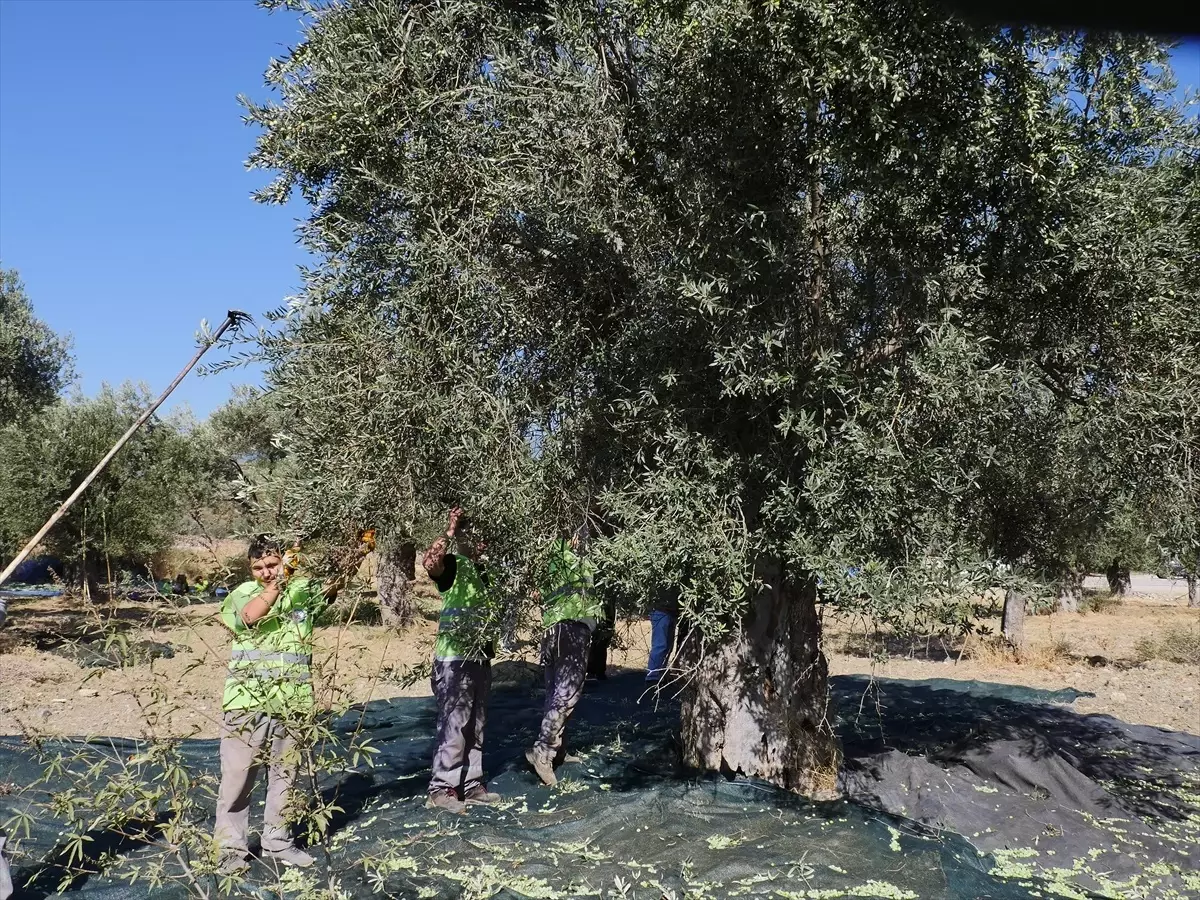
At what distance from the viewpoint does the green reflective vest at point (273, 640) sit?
4648 millimetres

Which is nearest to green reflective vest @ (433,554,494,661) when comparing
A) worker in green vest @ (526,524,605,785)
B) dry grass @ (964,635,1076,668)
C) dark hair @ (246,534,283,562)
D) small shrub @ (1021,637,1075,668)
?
worker in green vest @ (526,524,605,785)

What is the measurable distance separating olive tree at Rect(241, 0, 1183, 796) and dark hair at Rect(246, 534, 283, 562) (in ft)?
0.88

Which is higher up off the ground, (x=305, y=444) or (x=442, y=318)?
(x=442, y=318)

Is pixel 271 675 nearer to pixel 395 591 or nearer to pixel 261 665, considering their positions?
pixel 261 665

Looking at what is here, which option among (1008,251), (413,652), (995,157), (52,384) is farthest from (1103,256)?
(52,384)

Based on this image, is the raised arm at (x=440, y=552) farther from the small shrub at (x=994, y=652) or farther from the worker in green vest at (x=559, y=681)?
the small shrub at (x=994, y=652)

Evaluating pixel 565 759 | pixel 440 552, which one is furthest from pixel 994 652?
pixel 440 552

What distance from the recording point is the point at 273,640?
16.2 feet

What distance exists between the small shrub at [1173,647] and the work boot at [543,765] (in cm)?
1219

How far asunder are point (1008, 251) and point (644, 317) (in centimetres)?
225

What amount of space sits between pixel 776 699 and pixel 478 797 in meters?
2.34

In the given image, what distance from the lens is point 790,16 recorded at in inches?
205

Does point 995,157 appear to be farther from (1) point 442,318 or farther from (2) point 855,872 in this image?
(2) point 855,872

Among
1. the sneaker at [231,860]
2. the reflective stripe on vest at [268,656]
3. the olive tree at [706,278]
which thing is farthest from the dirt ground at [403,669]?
the olive tree at [706,278]
